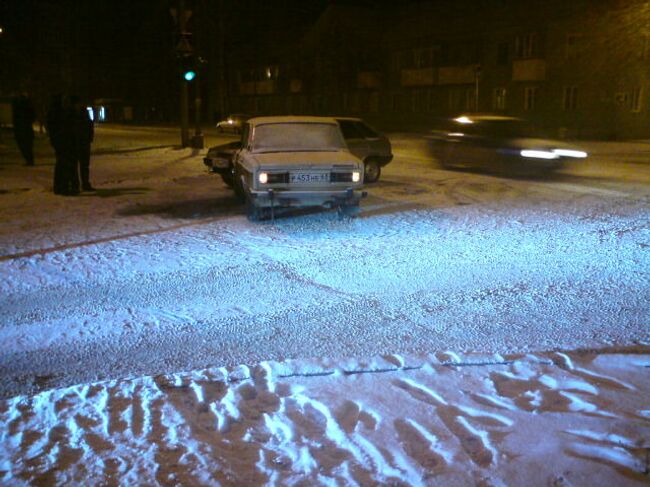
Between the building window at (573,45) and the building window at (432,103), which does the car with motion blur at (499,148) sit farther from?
the building window at (432,103)

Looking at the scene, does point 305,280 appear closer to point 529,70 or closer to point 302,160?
point 302,160

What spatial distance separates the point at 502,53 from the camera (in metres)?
45.0

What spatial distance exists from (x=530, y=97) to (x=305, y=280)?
135ft

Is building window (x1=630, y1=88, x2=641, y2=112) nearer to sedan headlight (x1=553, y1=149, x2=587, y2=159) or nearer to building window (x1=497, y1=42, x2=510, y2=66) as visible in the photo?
building window (x1=497, y1=42, x2=510, y2=66)

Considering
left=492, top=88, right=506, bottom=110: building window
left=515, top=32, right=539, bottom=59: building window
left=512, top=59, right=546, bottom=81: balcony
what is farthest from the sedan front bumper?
left=492, top=88, right=506, bottom=110: building window

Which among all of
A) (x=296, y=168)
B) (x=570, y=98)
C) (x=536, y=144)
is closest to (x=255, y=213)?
(x=296, y=168)

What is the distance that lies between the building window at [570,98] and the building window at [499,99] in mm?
5046

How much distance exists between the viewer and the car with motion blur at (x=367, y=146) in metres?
14.3

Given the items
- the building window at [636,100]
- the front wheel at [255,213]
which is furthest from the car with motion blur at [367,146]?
the building window at [636,100]

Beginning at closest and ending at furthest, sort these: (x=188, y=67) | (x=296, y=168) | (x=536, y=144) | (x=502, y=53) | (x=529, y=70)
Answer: (x=296, y=168) → (x=536, y=144) → (x=188, y=67) → (x=529, y=70) → (x=502, y=53)

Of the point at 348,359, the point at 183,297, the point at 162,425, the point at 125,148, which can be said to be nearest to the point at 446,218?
the point at 183,297

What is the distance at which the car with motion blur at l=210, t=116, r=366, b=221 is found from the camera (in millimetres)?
9211

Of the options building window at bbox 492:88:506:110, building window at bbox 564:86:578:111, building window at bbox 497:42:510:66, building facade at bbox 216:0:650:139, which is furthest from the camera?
building window at bbox 492:88:506:110

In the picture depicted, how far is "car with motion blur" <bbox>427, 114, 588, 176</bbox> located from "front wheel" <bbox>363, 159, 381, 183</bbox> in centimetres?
347
